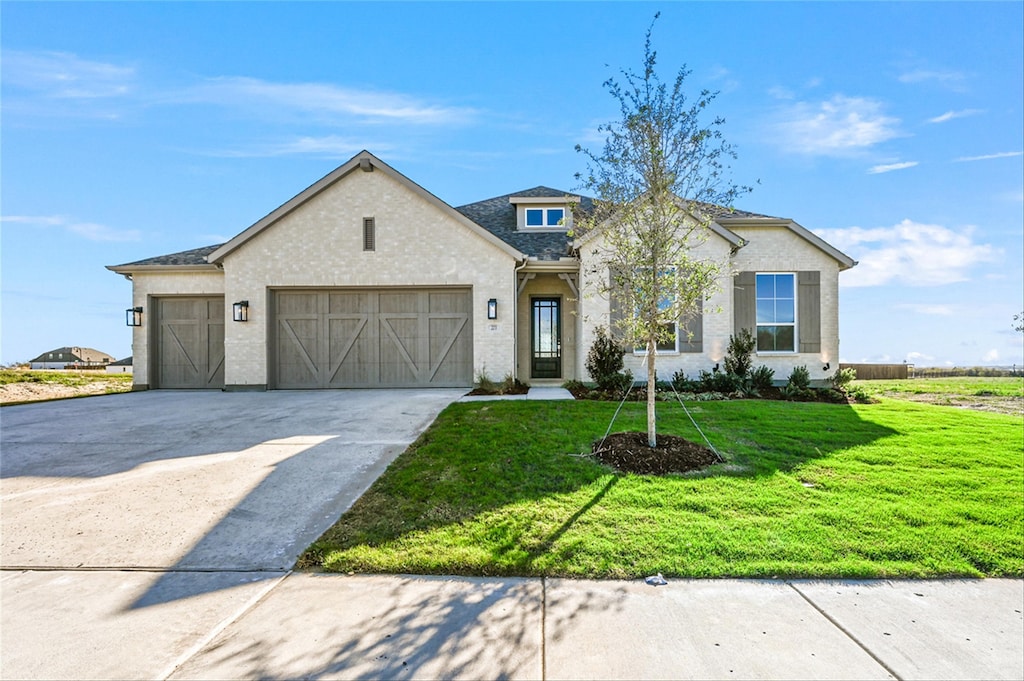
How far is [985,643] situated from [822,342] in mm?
11432

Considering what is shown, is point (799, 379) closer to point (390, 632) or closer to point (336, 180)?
point (390, 632)

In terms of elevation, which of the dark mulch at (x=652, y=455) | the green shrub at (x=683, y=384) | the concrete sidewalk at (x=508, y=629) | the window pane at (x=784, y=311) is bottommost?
the concrete sidewalk at (x=508, y=629)

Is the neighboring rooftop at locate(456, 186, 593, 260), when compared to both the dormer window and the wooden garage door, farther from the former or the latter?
the wooden garage door

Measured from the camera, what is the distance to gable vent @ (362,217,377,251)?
12719 mm

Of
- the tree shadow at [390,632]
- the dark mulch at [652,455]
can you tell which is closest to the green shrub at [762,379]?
the dark mulch at [652,455]

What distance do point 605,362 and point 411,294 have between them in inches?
214

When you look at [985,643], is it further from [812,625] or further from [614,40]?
[614,40]

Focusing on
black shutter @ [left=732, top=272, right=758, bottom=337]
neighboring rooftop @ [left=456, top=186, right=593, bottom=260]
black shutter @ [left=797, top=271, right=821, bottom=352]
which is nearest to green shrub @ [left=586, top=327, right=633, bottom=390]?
neighboring rooftop @ [left=456, top=186, right=593, bottom=260]

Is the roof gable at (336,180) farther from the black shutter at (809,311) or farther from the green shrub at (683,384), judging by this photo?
the black shutter at (809,311)

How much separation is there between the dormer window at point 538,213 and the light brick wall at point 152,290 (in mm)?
9230

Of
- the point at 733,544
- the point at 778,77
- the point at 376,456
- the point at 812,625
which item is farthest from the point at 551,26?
the point at 812,625

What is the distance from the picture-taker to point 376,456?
6.17 meters

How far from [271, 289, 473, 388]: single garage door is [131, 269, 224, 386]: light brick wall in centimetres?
250

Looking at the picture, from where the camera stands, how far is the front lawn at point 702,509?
12.0 ft
